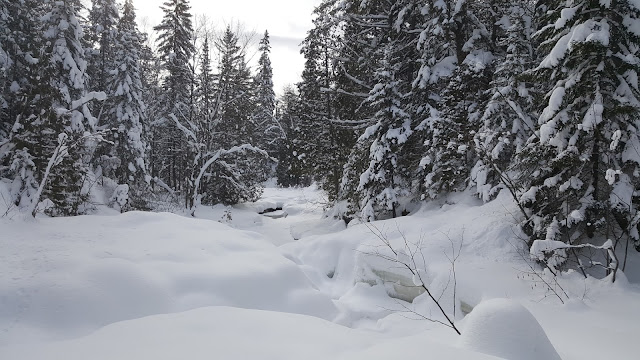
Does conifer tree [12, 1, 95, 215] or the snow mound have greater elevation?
conifer tree [12, 1, 95, 215]

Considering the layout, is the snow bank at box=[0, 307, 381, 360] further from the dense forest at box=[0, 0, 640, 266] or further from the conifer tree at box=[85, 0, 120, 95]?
the conifer tree at box=[85, 0, 120, 95]

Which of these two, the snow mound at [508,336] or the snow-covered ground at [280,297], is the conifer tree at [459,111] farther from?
the snow mound at [508,336]

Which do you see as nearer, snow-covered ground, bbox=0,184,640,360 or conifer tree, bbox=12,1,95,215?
snow-covered ground, bbox=0,184,640,360

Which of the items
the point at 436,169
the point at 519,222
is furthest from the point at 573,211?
the point at 436,169

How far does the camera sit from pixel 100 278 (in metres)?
4.95

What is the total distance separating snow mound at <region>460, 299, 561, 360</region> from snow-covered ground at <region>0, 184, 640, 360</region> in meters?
0.01

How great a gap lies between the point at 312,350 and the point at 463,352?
1.45 m

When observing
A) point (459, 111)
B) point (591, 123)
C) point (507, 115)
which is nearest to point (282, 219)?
point (459, 111)

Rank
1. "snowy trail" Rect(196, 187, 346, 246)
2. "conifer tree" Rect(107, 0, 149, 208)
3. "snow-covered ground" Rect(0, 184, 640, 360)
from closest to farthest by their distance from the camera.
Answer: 1. "snow-covered ground" Rect(0, 184, 640, 360)
2. "snowy trail" Rect(196, 187, 346, 246)
3. "conifer tree" Rect(107, 0, 149, 208)

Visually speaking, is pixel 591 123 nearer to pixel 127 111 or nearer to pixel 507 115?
pixel 507 115

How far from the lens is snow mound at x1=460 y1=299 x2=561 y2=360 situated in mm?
3303

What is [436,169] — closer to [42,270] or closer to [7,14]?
[42,270]

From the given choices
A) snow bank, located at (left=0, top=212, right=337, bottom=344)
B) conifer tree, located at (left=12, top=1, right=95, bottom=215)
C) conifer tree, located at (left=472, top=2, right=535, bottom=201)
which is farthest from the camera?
conifer tree, located at (left=12, top=1, right=95, bottom=215)

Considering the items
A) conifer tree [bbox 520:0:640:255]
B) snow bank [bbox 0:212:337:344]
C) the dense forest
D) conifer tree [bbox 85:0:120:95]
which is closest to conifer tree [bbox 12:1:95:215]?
the dense forest
